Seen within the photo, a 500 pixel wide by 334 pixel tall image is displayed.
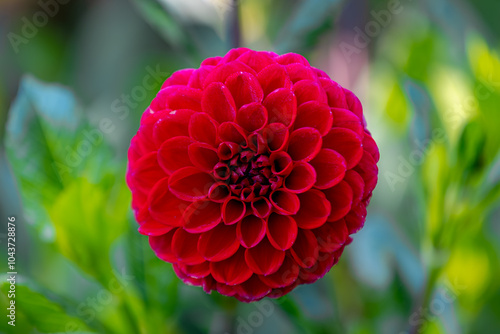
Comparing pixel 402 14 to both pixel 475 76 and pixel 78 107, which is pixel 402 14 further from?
pixel 78 107

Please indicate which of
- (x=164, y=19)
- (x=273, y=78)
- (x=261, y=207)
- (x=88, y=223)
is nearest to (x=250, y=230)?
(x=261, y=207)

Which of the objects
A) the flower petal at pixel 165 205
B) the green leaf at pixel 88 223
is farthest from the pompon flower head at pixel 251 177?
the green leaf at pixel 88 223

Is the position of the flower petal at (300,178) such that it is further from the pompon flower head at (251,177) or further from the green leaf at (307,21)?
the green leaf at (307,21)

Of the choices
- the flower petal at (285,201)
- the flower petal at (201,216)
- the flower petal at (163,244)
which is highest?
the flower petal at (285,201)

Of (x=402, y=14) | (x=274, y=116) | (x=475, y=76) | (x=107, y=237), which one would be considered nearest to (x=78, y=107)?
(x=107, y=237)

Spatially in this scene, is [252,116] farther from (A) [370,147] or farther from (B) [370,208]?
(B) [370,208]

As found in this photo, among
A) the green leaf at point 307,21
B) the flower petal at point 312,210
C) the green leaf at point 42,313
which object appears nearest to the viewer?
the flower petal at point 312,210

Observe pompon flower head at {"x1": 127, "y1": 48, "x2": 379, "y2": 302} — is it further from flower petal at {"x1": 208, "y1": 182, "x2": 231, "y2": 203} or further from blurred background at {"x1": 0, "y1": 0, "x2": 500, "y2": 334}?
blurred background at {"x1": 0, "y1": 0, "x2": 500, "y2": 334}

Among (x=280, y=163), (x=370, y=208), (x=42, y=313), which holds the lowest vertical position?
(x=42, y=313)
